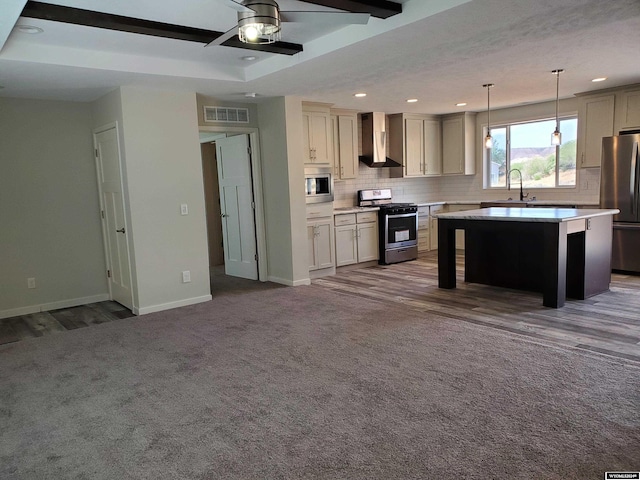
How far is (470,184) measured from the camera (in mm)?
8633

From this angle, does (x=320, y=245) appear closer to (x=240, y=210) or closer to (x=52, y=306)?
(x=240, y=210)

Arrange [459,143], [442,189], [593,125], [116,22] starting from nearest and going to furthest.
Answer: [116,22]
[593,125]
[459,143]
[442,189]

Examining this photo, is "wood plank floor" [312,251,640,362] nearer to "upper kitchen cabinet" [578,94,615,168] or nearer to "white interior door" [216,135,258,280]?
"white interior door" [216,135,258,280]

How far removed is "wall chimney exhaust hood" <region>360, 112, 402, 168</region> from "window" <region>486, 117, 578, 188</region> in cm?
203

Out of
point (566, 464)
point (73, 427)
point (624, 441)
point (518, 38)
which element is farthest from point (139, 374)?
point (518, 38)

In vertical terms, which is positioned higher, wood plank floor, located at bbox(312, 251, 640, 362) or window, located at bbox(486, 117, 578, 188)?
window, located at bbox(486, 117, 578, 188)

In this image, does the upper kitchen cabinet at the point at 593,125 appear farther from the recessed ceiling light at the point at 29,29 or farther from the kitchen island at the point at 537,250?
the recessed ceiling light at the point at 29,29

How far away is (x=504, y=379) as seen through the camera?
10.1 ft

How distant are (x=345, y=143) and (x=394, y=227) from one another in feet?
5.03

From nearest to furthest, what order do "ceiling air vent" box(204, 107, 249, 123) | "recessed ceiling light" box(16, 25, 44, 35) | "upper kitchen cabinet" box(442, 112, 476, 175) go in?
"recessed ceiling light" box(16, 25, 44, 35), "ceiling air vent" box(204, 107, 249, 123), "upper kitchen cabinet" box(442, 112, 476, 175)

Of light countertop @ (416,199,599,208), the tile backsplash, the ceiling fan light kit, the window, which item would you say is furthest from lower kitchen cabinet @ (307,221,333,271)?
the ceiling fan light kit

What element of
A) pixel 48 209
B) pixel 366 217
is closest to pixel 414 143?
pixel 366 217

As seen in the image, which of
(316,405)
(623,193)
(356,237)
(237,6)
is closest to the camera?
(237,6)

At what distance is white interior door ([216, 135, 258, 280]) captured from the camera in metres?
6.45
